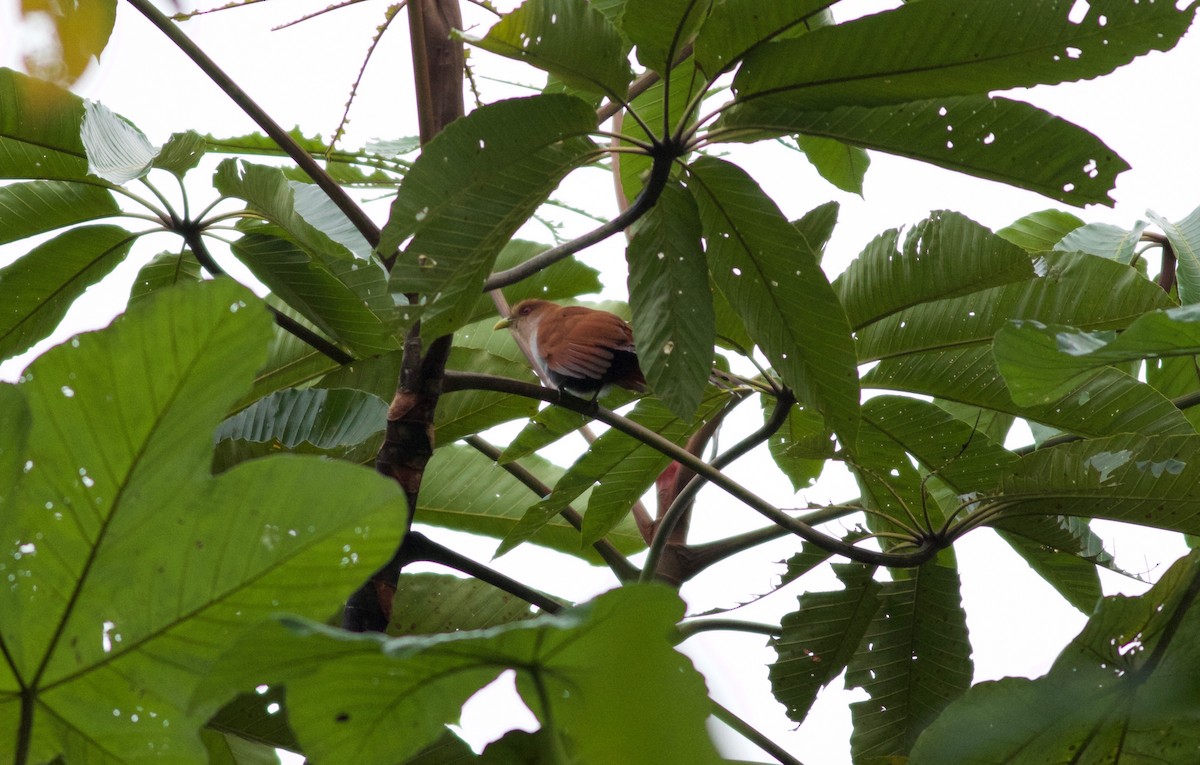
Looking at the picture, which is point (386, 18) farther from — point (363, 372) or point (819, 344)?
point (819, 344)

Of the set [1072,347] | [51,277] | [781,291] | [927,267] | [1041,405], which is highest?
[51,277]

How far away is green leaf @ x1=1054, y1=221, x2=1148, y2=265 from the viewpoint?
1923mm

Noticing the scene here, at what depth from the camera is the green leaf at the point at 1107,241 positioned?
192cm

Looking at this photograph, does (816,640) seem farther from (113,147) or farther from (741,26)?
(113,147)

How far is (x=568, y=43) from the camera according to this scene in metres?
1.19

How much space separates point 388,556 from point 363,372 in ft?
3.69

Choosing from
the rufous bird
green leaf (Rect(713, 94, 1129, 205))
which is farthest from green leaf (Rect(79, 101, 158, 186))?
the rufous bird

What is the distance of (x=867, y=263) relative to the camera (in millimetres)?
1677

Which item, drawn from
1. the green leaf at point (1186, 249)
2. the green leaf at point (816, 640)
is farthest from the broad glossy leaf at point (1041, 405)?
the green leaf at point (816, 640)

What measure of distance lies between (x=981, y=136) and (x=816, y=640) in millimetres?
864

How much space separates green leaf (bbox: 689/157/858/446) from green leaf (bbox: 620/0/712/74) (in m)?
0.19

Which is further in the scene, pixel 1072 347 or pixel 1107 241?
pixel 1107 241

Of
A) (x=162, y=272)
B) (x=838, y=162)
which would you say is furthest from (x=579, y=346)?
(x=162, y=272)

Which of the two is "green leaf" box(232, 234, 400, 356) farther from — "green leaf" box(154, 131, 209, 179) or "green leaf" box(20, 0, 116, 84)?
"green leaf" box(20, 0, 116, 84)
